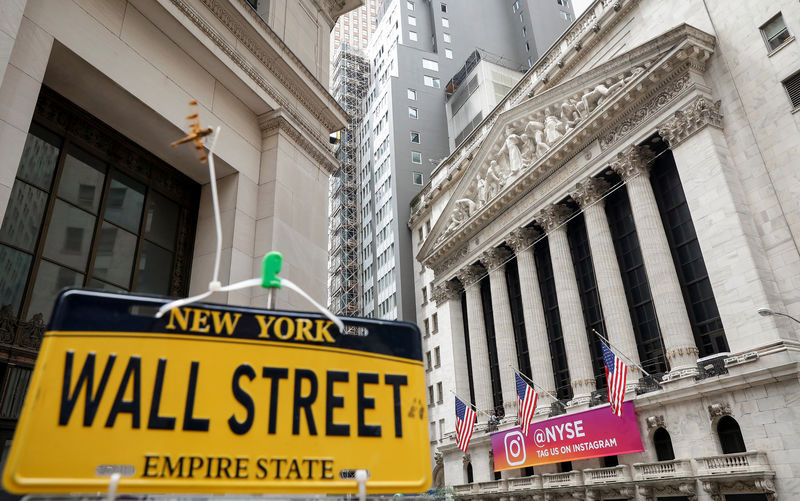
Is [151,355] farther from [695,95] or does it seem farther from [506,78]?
[506,78]

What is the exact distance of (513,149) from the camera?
44.5m

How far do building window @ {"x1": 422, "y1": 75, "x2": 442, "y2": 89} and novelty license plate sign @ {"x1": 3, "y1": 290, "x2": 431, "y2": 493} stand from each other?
8332 centimetres

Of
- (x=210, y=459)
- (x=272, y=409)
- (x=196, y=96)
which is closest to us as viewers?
(x=210, y=459)

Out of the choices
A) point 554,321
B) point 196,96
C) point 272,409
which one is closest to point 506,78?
point 554,321

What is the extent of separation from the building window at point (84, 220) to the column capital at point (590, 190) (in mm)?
31965

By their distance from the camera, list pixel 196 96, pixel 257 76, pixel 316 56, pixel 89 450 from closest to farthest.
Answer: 1. pixel 89 450
2. pixel 196 96
3. pixel 257 76
4. pixel 316 56

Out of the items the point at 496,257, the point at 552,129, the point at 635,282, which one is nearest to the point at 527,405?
the point at 635,282

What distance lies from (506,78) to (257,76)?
68.7 metres

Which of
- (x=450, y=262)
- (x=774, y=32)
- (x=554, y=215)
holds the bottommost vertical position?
(x=554, y=215)

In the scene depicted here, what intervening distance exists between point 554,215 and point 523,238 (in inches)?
158

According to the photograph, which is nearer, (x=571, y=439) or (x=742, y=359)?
(x=742, y=359)

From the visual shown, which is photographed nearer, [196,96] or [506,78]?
[196,96]

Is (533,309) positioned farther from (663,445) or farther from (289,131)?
(289,131)

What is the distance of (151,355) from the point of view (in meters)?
2.58
